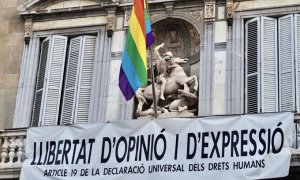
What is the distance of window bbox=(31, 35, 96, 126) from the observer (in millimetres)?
21203

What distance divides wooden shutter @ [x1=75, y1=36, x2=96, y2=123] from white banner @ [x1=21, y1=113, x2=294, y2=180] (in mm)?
1617

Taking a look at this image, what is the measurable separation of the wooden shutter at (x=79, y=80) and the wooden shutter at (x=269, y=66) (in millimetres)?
4915

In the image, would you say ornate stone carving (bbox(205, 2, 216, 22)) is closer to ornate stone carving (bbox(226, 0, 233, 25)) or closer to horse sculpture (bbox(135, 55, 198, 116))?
ornate stone carving (bbox(226, 0, 233, 25))

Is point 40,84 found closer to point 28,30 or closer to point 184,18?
point 28,30

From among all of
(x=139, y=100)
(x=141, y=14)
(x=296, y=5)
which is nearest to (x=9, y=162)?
(x=139, y=100)

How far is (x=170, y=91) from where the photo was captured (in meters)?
20.4

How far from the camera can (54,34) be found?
22234mm

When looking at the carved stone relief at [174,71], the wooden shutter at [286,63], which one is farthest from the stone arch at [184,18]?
the wooden shutter at [286,63]

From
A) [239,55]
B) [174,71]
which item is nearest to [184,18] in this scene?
[174,71]

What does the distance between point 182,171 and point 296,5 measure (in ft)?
19.1

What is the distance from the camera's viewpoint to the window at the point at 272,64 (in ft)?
64.1

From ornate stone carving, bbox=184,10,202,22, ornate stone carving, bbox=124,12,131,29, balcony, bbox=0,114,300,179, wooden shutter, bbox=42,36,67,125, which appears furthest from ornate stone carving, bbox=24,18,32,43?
ornate stone carving, bbox=184,10,202,22

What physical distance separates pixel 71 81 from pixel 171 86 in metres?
3.08

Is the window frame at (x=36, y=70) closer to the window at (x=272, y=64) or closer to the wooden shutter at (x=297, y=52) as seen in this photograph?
the window at (x=272, y=64)
